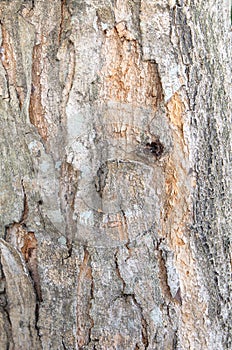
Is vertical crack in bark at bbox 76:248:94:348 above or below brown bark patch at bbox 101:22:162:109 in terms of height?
below

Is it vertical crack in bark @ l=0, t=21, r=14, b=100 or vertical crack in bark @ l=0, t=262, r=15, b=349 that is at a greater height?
vertical crack in bark @ l=0, t=21, r=14, b=100

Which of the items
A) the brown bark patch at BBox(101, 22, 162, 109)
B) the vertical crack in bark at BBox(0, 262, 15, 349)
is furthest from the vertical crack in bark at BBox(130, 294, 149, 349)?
the brown bark patch at BBox(101, 22, 162, 109)

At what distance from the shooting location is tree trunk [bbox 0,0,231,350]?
30.4 inches

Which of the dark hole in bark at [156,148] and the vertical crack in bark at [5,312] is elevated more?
the dark hole in bark at [156,148]

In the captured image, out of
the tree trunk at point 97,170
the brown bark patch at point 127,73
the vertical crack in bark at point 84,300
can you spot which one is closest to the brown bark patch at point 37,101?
the tree trunk at point 97,170

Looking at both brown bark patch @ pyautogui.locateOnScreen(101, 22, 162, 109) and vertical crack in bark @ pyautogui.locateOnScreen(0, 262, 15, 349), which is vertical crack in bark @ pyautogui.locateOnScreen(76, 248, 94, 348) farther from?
brown bark patch @ pyautogui.locateOnScreen(101, 22, 162, 109)

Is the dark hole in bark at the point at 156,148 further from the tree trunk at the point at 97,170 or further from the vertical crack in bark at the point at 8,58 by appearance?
the vertical crack in bark at the point at 8,58

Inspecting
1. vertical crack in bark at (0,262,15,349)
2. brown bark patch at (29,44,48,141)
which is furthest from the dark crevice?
vertical crack in bark at (0,262,15,349)

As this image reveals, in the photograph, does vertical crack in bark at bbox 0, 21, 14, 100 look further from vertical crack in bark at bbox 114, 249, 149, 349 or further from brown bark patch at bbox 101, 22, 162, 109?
vertical crack in bark at bbox 114, 249, 149, 349

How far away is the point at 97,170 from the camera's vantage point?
777 mm

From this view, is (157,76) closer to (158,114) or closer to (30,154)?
(158,114)

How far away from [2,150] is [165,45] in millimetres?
329

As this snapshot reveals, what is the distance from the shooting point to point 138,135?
779mm

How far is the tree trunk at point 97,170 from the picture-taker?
2.54 feet
